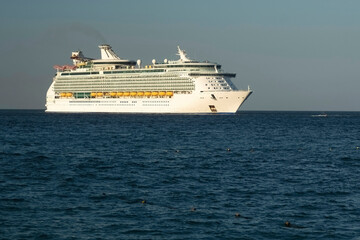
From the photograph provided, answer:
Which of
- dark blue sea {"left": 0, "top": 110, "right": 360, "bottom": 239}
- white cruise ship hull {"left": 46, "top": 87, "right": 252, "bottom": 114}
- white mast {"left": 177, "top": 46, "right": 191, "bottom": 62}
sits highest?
white mast {"left": 177, "top": 46, "right": 191, "bottom": 62}

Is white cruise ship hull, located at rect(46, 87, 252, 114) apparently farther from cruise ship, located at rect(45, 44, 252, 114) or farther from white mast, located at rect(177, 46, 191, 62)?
white mast, located at rect(177, 46, 191, 62)

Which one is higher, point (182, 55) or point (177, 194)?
point (182, 55)

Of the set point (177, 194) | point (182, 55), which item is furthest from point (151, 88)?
point (177, 194)

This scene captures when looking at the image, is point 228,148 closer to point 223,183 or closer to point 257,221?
point 223,183

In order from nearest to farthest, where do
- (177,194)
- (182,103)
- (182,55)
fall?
(177,194) → (182,103) → (182,55)

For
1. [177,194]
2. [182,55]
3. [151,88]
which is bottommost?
[177,194]

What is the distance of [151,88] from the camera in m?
170

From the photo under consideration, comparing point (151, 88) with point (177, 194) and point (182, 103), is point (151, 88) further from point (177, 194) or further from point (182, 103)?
point (177, 194)

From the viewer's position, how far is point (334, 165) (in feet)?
151

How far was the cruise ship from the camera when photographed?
157875mm

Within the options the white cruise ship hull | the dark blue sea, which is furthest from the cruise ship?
the dark blue sea

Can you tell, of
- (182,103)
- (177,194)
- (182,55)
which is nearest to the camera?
(177,194)

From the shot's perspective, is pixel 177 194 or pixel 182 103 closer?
pixel 177 194

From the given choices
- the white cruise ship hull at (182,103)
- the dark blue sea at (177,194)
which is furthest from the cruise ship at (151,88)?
the dark blue sea at (177,194)
